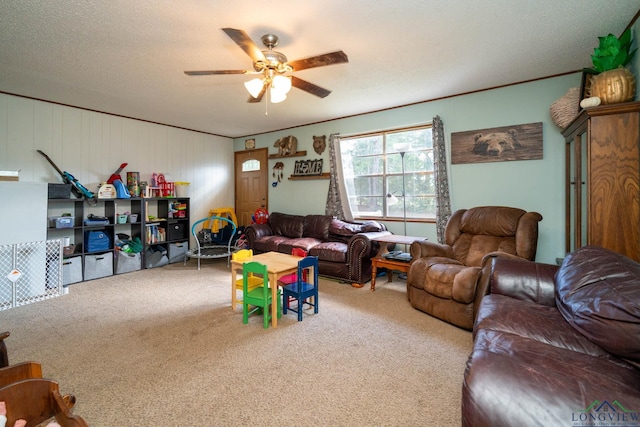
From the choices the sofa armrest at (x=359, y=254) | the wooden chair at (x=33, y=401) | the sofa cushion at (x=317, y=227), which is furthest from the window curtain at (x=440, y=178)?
the wooden chair at (x=33, y=401)

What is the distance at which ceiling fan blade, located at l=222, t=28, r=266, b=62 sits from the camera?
1.89 m

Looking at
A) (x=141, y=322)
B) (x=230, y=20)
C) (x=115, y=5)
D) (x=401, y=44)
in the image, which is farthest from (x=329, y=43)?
(x=141, y=322)

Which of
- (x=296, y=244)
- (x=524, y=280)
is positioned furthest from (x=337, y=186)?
(x=524, y=280)

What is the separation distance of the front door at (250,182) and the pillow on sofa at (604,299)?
5.18 m

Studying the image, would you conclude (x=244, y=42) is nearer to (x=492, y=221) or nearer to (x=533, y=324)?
(x=533, y=324)

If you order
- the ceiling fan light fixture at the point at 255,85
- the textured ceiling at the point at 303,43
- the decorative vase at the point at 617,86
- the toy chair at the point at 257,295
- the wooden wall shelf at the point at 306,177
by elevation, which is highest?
the textured ceiling at the point at 303,43

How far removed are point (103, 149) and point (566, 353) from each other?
5.82 metres

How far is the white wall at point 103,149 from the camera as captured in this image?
3908 millimetres

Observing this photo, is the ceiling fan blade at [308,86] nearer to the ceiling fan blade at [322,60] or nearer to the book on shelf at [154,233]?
the ceiling fan blade at [322,60]

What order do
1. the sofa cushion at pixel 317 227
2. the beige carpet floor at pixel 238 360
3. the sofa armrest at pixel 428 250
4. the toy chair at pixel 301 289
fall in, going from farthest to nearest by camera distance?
the sofa cushion at pixel 317 227 < the sofa armrest at pixel 428 250 < the toy chair at pixel 301 289 < the beige carpet floor at pixel 238 360

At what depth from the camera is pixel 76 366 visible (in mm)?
2088

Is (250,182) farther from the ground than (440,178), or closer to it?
farther from the ground

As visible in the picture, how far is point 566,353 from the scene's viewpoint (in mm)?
1313

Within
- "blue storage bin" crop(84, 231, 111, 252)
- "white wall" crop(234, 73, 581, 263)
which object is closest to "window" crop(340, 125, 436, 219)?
"white wall" crop(234, 73, 581, 263)
